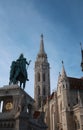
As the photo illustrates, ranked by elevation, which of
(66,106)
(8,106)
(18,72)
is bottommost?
(8,106)

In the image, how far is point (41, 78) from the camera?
233 feet

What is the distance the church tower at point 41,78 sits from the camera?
68.7m

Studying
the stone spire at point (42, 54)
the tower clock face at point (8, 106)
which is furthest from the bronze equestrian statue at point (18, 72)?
the stone spire at point (42, 54)

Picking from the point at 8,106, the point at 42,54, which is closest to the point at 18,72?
the point at 8,106

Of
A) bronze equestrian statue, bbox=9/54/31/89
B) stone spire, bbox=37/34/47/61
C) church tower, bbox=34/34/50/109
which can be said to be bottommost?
bronze equestrian statue, bbox=9/54/31/89

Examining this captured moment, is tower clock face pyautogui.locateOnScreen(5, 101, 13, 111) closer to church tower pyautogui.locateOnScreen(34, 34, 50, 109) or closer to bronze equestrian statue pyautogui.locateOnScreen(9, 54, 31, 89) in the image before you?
bronze equestrian statue pyautogui.locateOnScreen(9, 54, 31, 89)

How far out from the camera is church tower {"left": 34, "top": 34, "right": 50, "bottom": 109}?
225 ft

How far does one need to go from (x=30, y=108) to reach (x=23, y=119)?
310 cm

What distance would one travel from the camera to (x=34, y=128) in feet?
52.7

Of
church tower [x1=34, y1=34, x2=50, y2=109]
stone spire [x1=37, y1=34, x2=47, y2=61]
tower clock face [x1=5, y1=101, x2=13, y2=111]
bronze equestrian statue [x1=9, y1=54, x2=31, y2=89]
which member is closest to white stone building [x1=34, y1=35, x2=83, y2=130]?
church tower [x1=34, y1=34, x2=50, y2=109]

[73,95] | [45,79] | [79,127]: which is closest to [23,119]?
[79,127]

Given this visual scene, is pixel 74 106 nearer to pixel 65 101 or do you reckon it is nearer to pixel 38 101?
pixel 65 101

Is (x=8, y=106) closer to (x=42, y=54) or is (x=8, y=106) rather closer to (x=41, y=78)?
(x=41, y=78)

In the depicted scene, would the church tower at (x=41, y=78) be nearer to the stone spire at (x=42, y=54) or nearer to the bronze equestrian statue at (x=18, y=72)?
the stone spire at (x=42, y=54)
